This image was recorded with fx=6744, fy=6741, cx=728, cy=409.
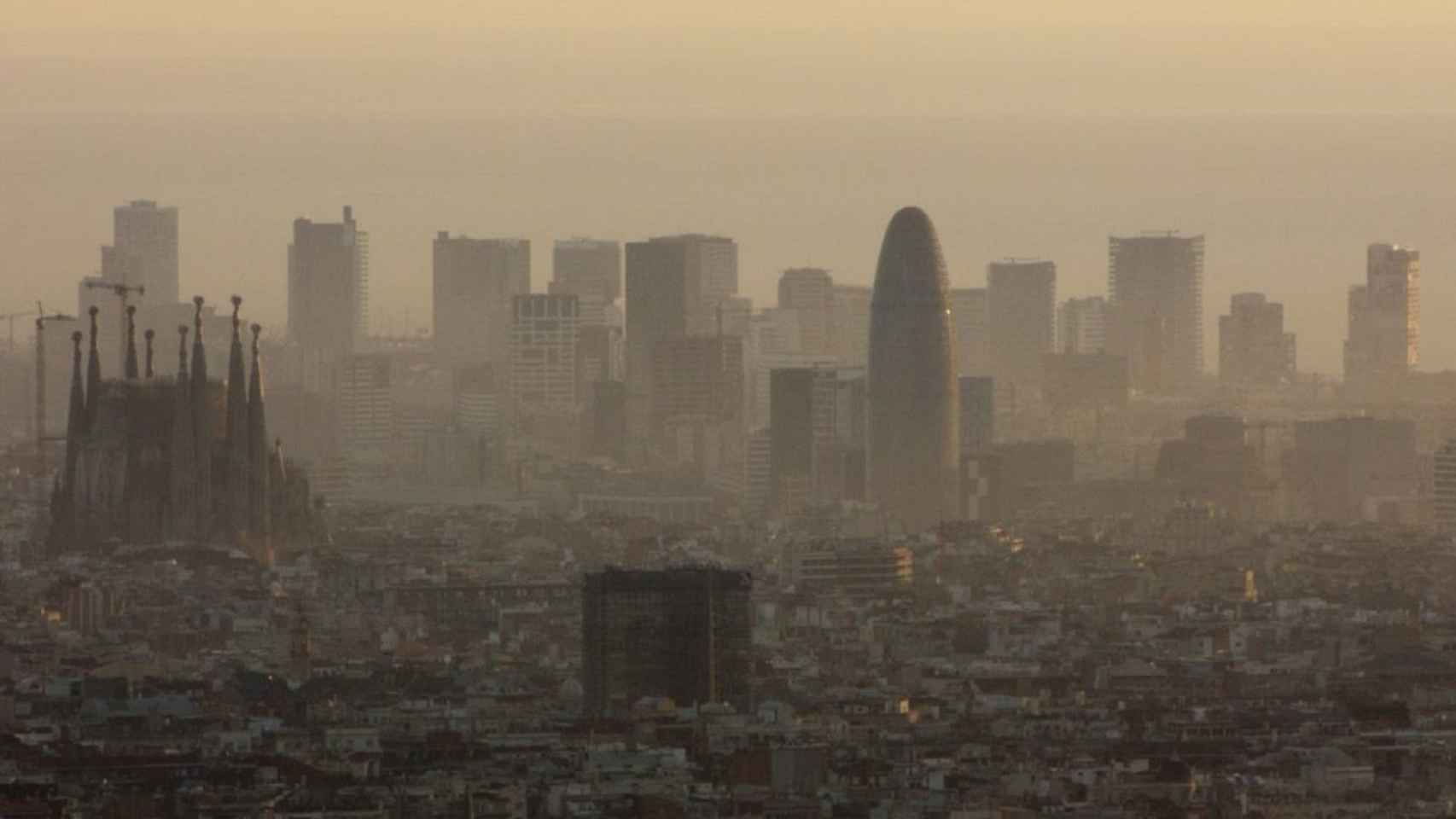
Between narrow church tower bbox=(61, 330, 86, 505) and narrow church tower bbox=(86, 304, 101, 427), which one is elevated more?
narrow church tower bbox=(86, 304, 101, 427)

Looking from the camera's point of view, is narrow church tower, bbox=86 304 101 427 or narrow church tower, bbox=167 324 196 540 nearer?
narrow church tower, bbox=167 324 196 540

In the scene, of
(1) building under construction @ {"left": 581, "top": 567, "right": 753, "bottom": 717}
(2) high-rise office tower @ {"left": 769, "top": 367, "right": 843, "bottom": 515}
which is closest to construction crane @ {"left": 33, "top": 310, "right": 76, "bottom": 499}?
(2) high-rise office tower @ {"left": 769, "top": 367, "right": 843, "bottom": 515}

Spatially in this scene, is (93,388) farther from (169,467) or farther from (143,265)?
(143,265)

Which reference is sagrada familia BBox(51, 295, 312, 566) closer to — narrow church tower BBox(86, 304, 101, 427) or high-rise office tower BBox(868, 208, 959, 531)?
narrow church tower BBox(86, 304, 101, 427)

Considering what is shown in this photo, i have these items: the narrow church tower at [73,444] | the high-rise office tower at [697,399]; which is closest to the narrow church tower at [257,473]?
the narrow church tower at [73,444]

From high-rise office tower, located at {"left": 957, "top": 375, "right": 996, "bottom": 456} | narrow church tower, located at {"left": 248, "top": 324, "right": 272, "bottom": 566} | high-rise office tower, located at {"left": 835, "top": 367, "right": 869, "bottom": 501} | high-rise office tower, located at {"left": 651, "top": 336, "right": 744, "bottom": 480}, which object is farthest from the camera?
high-rise office tower, located at {"left": 651, "top": 336, "right": 744, "bottom": 480}

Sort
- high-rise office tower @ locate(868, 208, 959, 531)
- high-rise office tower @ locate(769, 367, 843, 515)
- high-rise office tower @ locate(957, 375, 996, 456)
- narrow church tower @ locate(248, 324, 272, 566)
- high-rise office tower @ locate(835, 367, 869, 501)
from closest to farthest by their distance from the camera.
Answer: narrow church tower @ locate(248, 324, 272, 566) < high-rise office tower @ locate(868, 208, 959, 531) < high-rise office tower @ locate(835, 367, 869, 501) < high-rise office tower @ locate(769, 367, 843, 515) < high-rise office tower @ locate(957, 375, 996, 456)

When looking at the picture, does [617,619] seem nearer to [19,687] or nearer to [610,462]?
[19,687]

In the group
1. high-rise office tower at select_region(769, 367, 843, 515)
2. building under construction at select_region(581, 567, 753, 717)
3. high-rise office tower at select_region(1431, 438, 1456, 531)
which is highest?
high-rise office tower at select_region(769, 367, 843, 515)
